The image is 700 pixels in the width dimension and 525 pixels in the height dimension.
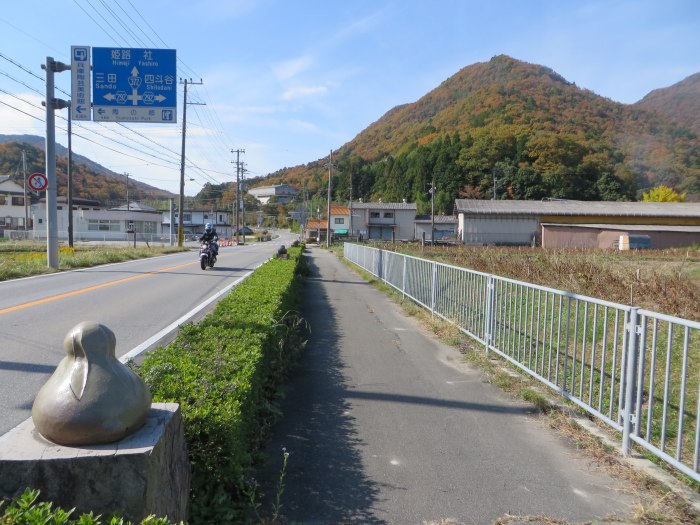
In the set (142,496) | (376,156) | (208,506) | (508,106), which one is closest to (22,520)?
(142,496)

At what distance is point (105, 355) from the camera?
2.46 m

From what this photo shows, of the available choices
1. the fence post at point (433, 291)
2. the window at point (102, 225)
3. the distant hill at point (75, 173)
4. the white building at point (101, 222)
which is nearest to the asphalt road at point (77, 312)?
the fence post at point (433, 291)

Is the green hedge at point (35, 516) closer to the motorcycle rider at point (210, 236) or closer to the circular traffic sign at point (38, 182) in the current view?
the motorcycle rider at point (210, 236)

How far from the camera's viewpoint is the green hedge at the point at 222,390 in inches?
118

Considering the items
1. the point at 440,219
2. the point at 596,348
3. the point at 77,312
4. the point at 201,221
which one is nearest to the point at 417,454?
the point at 596,348

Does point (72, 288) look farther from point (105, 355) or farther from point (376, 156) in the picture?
point (376, 156)

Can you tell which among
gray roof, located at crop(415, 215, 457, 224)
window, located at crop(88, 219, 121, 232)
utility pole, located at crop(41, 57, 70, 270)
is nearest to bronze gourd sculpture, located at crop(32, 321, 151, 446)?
utility pole, located at crop(41, 57, 70, 270)

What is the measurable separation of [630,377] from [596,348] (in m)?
3.42

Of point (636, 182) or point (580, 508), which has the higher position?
point (636, 182)

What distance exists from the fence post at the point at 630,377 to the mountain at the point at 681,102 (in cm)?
10549

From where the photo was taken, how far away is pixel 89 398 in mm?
2332

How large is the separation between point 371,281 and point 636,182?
84.4 meters

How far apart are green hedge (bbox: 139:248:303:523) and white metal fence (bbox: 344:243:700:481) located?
2.56 meters

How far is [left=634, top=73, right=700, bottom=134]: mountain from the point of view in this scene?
3676 inches
